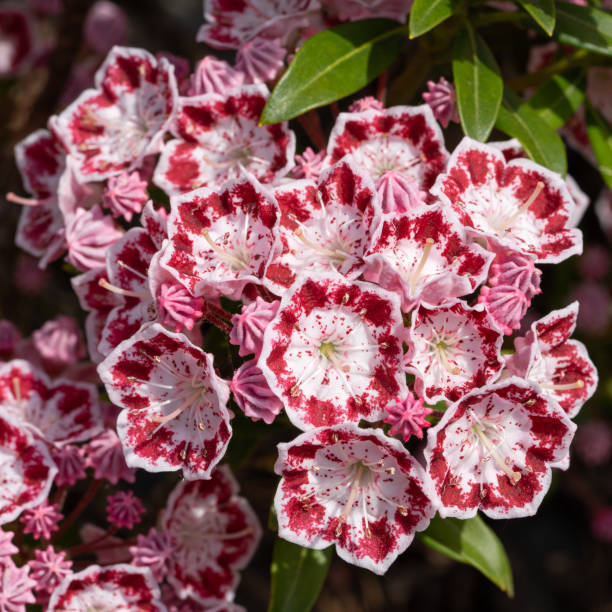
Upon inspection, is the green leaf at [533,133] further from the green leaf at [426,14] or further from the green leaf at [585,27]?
the green leaf at [426,14]

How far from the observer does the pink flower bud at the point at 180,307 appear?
85.4 inches

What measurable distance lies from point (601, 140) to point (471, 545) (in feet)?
5.00

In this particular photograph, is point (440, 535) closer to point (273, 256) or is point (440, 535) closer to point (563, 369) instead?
point (563, 369)

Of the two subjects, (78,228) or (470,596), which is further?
(470,596)

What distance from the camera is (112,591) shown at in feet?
8.24

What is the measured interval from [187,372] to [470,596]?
2985 mm

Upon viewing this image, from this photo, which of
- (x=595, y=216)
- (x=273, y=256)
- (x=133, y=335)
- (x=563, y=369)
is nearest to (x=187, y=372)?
(x=133, y=335)

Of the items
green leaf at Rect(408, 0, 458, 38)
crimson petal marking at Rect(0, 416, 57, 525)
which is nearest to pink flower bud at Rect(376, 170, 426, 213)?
green leaf at Rect(408, 0, 458, 38)

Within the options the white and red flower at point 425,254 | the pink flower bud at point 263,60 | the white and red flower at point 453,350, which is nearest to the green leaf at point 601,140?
the white and red flower at point 425,254

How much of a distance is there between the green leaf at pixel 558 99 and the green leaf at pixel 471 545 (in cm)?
140

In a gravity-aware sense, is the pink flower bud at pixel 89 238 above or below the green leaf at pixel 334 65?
below

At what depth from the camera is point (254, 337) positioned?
2.08m

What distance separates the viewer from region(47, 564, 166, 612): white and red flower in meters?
2.46

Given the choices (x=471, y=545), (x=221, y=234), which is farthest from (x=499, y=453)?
(x=221, y=234)
